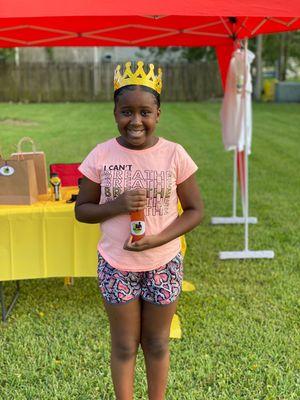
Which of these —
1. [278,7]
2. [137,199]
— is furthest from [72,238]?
[278,7]

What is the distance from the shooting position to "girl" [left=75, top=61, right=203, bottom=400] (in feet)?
7.06

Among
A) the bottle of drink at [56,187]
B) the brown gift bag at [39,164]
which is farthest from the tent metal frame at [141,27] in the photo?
the bottle of drink at [56,187]

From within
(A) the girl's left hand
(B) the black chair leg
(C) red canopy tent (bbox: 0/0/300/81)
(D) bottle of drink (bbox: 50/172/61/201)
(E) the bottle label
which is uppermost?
(C) red canopy tent (bbox: 0/0/300/81)

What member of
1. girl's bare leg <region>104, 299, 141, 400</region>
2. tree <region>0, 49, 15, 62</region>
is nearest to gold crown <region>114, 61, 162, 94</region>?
girl's bare leg <region>104, 299, 141, 400</region>

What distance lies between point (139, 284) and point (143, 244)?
0.24 m

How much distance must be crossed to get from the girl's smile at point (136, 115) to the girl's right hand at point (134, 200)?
0.68 feet

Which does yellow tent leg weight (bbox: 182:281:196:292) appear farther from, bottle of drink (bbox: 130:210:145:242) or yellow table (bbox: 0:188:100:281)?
bottle of drink (bbox: 130:210:145:242)

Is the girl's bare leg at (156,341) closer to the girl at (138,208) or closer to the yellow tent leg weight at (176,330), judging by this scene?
the girl at (138,208)

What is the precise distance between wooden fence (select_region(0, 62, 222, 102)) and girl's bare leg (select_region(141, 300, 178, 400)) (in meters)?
23.7

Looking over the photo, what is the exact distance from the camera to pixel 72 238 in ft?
12.4

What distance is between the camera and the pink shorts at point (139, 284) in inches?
89.0

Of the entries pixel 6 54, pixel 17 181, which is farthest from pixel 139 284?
pixel 6 54

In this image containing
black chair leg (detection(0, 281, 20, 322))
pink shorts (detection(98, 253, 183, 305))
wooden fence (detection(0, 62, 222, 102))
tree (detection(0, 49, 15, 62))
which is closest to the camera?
pink shorts (detection(98, 253, 183, 305))

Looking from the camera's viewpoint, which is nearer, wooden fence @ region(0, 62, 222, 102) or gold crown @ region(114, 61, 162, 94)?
gold crown @ region(114, 61, 162, 94)
